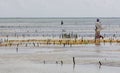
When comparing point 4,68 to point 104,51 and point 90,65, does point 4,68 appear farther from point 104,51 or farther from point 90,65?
point 104,51

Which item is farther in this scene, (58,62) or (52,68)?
(58,62)

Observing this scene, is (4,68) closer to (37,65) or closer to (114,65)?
(37,65)

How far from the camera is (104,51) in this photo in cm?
3444

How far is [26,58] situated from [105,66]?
268 inches

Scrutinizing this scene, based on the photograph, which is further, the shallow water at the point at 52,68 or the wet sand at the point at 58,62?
the wet sand at the point at 58,62

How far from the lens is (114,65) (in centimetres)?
2548

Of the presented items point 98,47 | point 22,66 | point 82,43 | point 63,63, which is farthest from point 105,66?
point 82,43

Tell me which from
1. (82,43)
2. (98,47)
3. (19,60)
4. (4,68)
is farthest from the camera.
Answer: (82,43)

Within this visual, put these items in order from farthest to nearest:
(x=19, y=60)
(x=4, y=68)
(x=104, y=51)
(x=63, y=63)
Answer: (x=104, y=51)
(x=19, y=60)
(x=63, y=63)
(x=4, y=68)

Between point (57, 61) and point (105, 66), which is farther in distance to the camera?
point (57, 61)

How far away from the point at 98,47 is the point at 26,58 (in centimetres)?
1024

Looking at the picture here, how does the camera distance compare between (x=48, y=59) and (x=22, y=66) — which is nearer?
(x=22, y=66)

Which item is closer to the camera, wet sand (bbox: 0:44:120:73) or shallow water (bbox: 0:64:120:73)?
shallow water (bbox: 0:64:120:73)

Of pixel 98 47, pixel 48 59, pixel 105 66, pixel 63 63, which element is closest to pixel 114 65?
pixel 105 66
